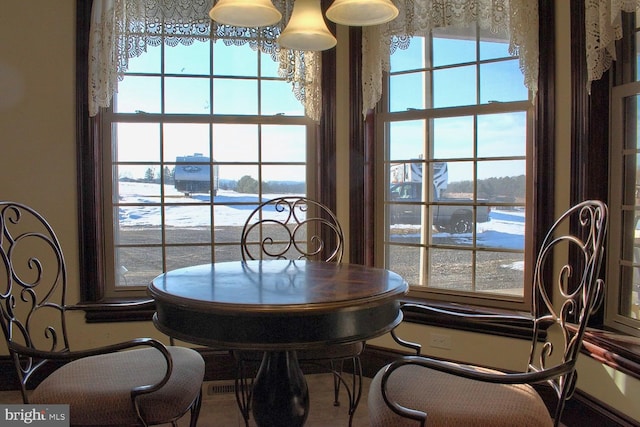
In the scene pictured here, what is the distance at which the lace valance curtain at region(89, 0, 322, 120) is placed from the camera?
251cm

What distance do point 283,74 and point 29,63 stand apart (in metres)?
1.41

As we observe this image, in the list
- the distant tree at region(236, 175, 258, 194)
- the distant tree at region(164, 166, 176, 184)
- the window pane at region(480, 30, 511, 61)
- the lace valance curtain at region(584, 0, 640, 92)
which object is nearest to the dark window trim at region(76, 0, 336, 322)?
A: the distant tree at region(164, 166, 176, 184)

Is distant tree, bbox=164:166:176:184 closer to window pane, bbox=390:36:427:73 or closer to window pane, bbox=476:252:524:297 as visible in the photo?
window pane, bbox=390:36:427:73

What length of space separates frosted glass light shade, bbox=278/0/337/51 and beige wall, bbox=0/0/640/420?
1.56 metres

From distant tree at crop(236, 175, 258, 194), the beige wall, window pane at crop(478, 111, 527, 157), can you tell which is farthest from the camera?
distant tree at crop(236, 175, 258, 194)

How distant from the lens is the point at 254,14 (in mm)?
1673

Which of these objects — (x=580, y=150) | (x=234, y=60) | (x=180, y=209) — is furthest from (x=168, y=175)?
(x=580, y=150)

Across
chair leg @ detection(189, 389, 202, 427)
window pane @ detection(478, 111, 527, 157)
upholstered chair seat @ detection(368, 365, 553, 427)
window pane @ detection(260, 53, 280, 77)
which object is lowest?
chair leg @ detection(189, 389, 202, 427)

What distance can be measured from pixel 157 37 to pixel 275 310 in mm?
1964

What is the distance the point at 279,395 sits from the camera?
1.74 m

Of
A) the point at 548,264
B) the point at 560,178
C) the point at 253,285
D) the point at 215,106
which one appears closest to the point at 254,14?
the point at 253,285

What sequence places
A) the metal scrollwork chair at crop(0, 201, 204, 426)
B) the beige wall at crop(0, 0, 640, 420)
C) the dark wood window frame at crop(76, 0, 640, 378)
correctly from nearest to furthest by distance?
1. the metal scrollwork chair at crop(0, 201, 204, 426)
2. the dark wood window frame at crop(76, 0, 640, 378)
3. the beige wall at crop(0, 0, 640, 420)

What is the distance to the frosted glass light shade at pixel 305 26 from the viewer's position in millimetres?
1739

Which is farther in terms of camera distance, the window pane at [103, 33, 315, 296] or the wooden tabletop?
the window pane at [103, 33, 315, 296]
